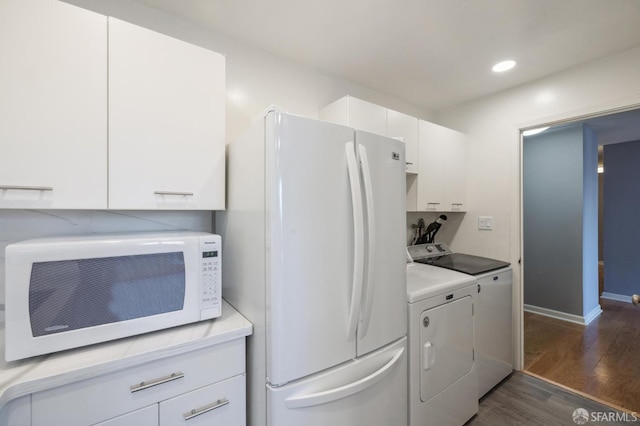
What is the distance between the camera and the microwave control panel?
3.89 ft

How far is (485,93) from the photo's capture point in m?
2.55

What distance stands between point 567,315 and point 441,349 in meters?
3.05

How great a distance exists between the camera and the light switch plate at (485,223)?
257 centimetres

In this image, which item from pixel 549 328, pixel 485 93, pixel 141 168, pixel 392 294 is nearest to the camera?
pixel 141 168

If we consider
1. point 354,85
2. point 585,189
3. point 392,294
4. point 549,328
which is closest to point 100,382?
point 392,294

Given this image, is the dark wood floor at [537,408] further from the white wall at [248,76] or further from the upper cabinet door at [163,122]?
the white wall at [248,76]

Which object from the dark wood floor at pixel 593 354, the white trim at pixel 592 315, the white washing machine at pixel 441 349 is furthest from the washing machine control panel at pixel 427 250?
the white trim at pixel 592 315

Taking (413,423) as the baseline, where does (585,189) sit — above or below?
above

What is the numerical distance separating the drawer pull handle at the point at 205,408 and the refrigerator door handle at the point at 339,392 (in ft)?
0.92

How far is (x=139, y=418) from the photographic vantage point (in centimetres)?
94

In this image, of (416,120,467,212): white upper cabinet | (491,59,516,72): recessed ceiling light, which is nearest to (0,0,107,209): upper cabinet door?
(416,120,467,212): white upper cabinet

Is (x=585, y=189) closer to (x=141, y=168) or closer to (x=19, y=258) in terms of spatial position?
(x=141, y=168)

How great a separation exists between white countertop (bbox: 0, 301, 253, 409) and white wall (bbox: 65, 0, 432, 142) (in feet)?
3.90

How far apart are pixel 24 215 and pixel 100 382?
907 mm
